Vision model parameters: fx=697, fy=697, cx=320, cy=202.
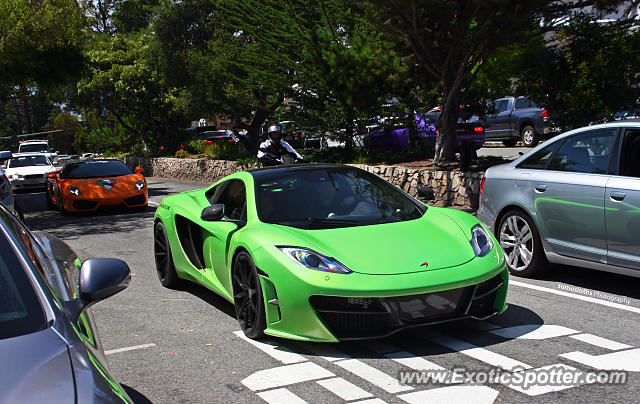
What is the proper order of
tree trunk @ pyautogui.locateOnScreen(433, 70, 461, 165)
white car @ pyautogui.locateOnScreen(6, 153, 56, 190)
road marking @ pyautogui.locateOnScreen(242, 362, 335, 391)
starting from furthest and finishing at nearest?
white car @ pyautogui.locateOnScreen(6, 153, 56, 190) → tree trunk @ pyautogui.locateOnScreen(433, 70, 461, 165) → road marking @ pyautogui.locateOnScreen(242, 362, 335, 391)

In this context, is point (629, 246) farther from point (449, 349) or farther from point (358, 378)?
point (358, 378)

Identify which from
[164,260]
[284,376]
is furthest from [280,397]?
[164,260]

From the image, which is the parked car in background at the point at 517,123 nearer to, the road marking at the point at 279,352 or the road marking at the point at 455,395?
the road marking at the point at 279,352

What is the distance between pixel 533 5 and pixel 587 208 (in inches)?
274

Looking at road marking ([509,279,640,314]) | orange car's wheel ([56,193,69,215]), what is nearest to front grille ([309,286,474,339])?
road marking ([509,279,640,314])

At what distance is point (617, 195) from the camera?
6.11 m

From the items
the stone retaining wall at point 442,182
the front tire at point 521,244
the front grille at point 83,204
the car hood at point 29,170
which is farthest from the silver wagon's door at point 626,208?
the car hood at point 29,170

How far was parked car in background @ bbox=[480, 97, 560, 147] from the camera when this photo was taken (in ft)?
75.6

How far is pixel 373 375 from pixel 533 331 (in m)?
1.58

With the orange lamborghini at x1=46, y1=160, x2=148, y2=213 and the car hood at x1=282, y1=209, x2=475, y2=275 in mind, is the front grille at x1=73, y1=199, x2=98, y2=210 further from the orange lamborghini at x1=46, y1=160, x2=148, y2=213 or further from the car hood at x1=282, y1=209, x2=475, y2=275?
the car hood at x1=282, y1=209, x2=475, y2=275

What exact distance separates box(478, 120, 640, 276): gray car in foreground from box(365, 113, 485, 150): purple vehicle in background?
10.7 m

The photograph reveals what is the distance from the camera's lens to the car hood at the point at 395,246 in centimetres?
487

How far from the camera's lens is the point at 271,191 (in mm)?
6027

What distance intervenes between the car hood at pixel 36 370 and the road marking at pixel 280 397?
1.91 m
